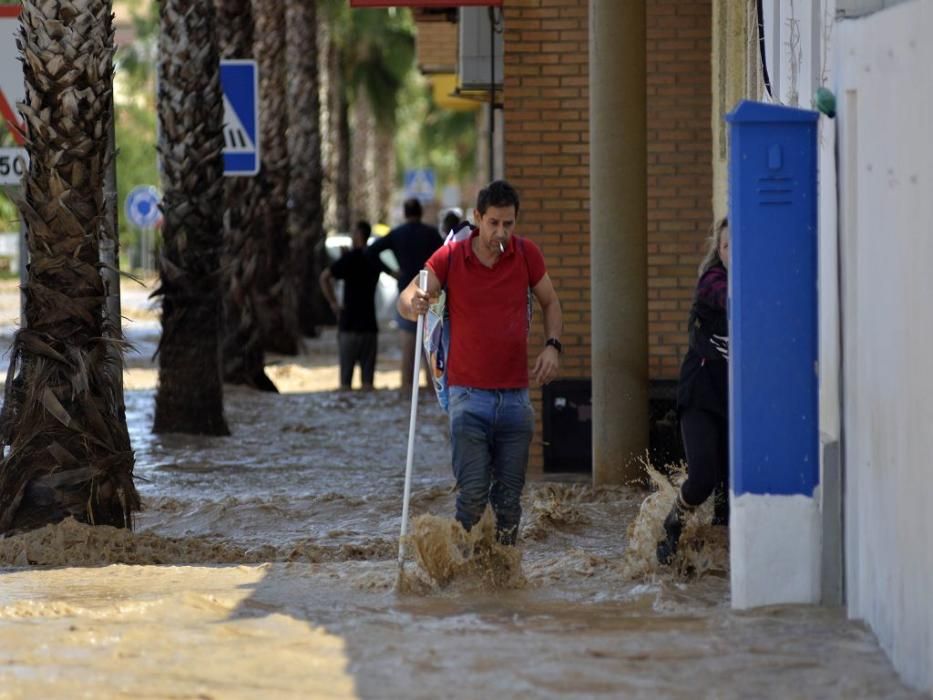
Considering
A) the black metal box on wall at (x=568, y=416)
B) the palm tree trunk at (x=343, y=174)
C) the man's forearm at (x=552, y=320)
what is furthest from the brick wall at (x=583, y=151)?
the palm tree trunk at (x=343, y=174)

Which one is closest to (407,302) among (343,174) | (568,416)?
(568,416)

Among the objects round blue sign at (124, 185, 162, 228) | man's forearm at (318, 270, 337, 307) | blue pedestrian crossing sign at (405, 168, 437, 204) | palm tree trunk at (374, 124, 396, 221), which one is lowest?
man's forearm at (318, 270, 337, 307)

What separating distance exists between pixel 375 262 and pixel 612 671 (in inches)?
526

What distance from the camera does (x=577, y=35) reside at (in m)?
13.6

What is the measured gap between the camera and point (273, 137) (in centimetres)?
2417

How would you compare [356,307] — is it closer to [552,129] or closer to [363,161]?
[552,129]

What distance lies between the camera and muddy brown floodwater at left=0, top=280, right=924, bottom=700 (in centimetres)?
655

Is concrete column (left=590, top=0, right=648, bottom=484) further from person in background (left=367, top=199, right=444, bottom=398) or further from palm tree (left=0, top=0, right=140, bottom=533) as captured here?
person in background (left=367, top=199, right=444, bottom=398)

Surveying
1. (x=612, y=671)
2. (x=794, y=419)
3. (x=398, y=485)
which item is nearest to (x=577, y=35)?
(x=398, y=485)

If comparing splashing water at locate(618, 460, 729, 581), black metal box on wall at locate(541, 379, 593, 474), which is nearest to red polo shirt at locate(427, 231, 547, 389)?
splashing water at locate(618, 460, 729, 581)

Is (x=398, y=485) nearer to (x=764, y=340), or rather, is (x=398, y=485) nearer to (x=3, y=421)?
(x=3, y=421)

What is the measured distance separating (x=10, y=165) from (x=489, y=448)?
6.46 m

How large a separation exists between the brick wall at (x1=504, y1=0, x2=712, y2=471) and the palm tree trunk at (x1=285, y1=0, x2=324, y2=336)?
1762 cm

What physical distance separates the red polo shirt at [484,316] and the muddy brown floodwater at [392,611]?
2.19 feet
